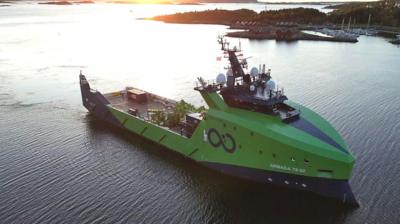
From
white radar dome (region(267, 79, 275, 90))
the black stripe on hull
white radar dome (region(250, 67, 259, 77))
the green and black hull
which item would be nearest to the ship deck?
the green and black hull

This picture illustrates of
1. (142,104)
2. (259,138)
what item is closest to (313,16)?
(142,104)

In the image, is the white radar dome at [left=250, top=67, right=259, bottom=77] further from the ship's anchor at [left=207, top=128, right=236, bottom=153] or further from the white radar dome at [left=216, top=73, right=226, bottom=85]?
the ship's anchor at [left=207, top=128, right=236, bottom=153]

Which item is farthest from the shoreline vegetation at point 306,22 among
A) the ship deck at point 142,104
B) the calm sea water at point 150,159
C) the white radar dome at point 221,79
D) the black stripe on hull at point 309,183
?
Answer: the black stripe on hull at point 309,183

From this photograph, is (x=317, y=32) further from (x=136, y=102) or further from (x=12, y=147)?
(x=12, y=147)

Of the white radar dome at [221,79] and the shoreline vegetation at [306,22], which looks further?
the shoreline vegetation at [306,22]

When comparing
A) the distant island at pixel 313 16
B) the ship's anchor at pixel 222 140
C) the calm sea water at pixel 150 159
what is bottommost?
the calm sea water at pixel 150 159

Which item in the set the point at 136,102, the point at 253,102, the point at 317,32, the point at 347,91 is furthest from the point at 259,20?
the point at 253,102

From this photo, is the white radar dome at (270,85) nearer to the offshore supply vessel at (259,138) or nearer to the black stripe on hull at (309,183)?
the offshore supply vessel at (259,138)

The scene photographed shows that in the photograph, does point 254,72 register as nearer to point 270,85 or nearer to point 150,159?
point 270,85
